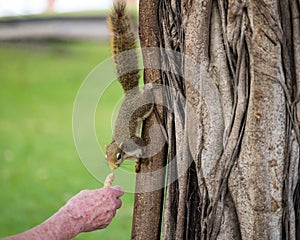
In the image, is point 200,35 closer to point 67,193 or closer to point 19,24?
point 67,193

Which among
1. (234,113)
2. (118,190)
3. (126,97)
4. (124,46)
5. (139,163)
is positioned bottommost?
(118,190)

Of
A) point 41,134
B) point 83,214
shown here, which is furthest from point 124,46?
point 41,134

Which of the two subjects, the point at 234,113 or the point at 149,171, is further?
the point at 149,171

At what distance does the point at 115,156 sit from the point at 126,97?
0.23 metres

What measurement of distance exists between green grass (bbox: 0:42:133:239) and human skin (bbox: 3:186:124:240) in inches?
73.8

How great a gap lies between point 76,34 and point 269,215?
1123 centimetres

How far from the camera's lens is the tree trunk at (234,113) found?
7.51ft

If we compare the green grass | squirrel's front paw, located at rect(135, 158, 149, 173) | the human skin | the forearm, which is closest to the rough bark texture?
squirrel's front paw, located at rect(135, 158, 149, 173)

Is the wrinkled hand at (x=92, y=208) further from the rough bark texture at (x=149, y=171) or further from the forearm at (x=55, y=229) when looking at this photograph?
the rough bark texture at (x=149, y=171)

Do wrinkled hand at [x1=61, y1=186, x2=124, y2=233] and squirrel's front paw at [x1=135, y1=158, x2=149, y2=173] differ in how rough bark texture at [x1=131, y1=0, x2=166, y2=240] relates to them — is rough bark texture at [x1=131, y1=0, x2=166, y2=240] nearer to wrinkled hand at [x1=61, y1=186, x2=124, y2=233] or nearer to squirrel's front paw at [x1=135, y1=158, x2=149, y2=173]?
squirrel's front paw at [x1=135, y1=158, x2=149, y2=173]

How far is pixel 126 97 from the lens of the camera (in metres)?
2.70

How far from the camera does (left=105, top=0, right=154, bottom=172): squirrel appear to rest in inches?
104

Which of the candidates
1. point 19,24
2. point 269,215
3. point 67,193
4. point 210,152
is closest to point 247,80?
point 210,152

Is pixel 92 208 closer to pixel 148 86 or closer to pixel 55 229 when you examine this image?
pixel 55 229
